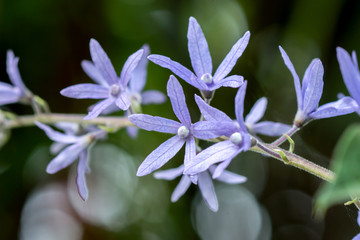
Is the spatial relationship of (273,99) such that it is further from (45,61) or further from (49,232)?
(49,232)

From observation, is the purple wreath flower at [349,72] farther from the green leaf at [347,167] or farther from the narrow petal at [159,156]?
the narrow petal at [159,156]

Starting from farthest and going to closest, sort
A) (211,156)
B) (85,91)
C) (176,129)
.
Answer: (85,91)
(176,129)
(211,156)

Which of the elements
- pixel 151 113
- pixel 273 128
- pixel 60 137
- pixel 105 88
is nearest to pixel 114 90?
pixel 105 88

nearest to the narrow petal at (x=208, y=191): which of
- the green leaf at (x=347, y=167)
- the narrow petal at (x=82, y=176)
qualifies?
the narrow petal at (x=82, y=176)

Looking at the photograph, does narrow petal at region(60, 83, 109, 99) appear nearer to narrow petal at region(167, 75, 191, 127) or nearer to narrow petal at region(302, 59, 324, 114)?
narrow petal at region(167, 75, 191, 127)

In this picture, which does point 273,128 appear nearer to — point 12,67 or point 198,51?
point 198,51

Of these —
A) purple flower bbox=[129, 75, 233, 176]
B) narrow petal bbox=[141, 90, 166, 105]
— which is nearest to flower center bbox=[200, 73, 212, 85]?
purple flower bbox=[129, 75, 233, 176]
